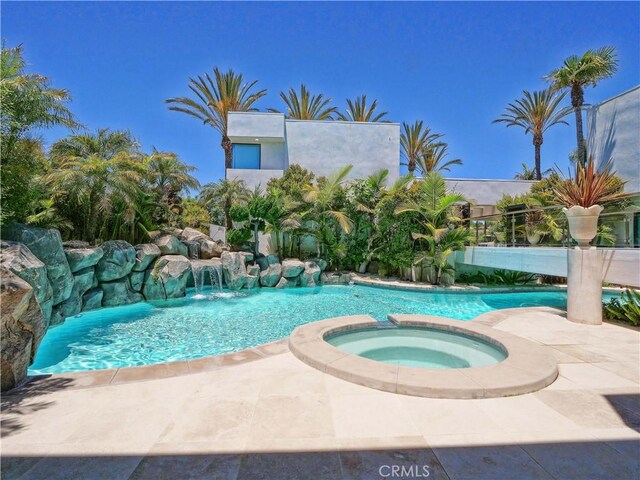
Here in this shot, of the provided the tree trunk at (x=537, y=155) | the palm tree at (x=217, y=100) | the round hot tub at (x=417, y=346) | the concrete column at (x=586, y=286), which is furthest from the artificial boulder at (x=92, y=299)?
the tree trunk at (x=537, y=155)

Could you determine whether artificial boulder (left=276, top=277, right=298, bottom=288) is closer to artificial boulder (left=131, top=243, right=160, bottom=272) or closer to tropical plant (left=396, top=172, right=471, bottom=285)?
artificial boulder (left=131, top=243, right=160, bottom=272)

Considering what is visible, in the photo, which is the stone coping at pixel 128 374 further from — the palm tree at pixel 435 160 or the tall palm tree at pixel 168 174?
the palm tree at pixel 435 160

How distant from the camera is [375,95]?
22812 mm

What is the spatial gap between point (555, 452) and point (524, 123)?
2602 centimetres

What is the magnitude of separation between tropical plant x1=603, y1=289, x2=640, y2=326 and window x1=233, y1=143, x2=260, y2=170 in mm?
17959

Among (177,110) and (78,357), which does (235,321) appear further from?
(177,110)

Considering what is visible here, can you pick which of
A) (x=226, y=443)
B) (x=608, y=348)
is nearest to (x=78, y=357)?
(x=226, y=443)

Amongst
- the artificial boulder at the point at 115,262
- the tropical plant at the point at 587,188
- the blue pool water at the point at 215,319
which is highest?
the tropical plant at the point at 587,188

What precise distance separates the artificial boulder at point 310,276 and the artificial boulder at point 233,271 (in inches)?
102

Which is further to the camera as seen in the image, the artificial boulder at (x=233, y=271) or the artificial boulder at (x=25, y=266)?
the artificial boulder at (x=233, y=271)

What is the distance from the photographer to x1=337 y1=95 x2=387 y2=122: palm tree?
74.9 ft

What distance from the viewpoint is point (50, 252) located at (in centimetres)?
729

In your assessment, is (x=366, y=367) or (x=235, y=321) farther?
(x=235, y=321)

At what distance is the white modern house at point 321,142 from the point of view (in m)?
18.4
